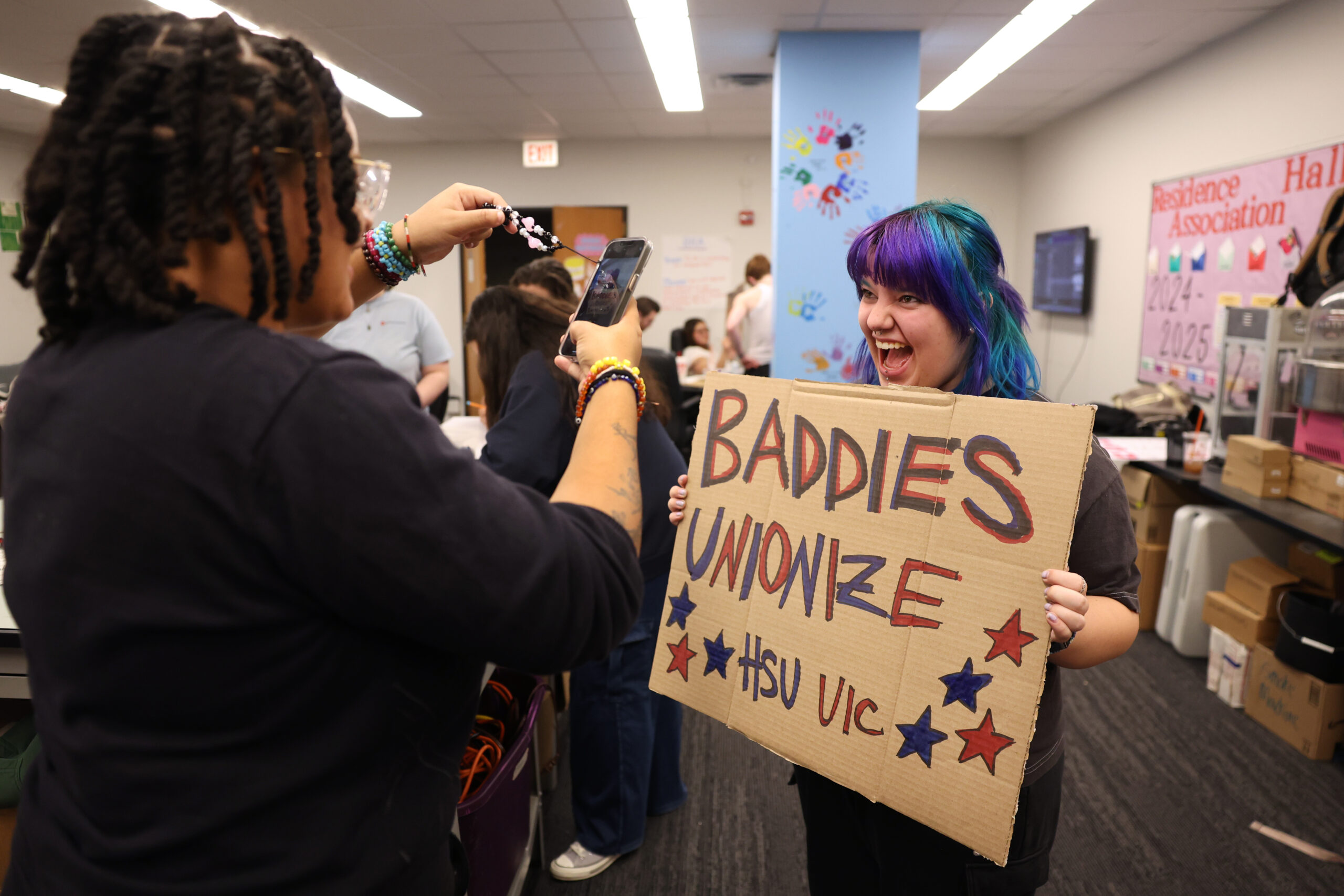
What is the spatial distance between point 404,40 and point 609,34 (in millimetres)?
1147

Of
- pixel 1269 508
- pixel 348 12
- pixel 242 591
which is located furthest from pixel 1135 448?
pixel 348 12

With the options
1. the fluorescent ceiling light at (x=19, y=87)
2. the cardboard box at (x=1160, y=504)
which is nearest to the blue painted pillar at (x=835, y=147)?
the cardboard box at (x=1160, y=504)

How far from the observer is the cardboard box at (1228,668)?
281 centimetres

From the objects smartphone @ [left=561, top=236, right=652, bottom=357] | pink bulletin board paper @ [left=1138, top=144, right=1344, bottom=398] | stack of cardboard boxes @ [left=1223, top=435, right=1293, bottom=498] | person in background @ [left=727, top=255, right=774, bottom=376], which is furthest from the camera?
person in background @ [left=727, top=255, right=774, bottom=376]

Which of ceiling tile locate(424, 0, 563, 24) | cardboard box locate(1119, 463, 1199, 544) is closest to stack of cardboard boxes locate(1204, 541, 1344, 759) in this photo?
cardboard box locate(1119, 463, 1199, 544)

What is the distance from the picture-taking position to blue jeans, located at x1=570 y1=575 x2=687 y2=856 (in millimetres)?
1946

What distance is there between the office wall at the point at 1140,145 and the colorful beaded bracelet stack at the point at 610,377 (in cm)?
422

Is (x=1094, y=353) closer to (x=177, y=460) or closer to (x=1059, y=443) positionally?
(x=1059, y=443)

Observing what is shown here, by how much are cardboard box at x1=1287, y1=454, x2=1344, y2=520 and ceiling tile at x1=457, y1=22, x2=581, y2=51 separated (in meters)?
3.83

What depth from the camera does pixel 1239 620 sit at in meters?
2.84

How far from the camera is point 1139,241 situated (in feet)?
17.3

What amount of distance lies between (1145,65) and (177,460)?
5918 millimetres

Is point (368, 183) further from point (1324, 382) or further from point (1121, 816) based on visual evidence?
point (1324, 382)

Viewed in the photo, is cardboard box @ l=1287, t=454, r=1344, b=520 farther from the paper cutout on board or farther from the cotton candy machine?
the paper cutout on board
